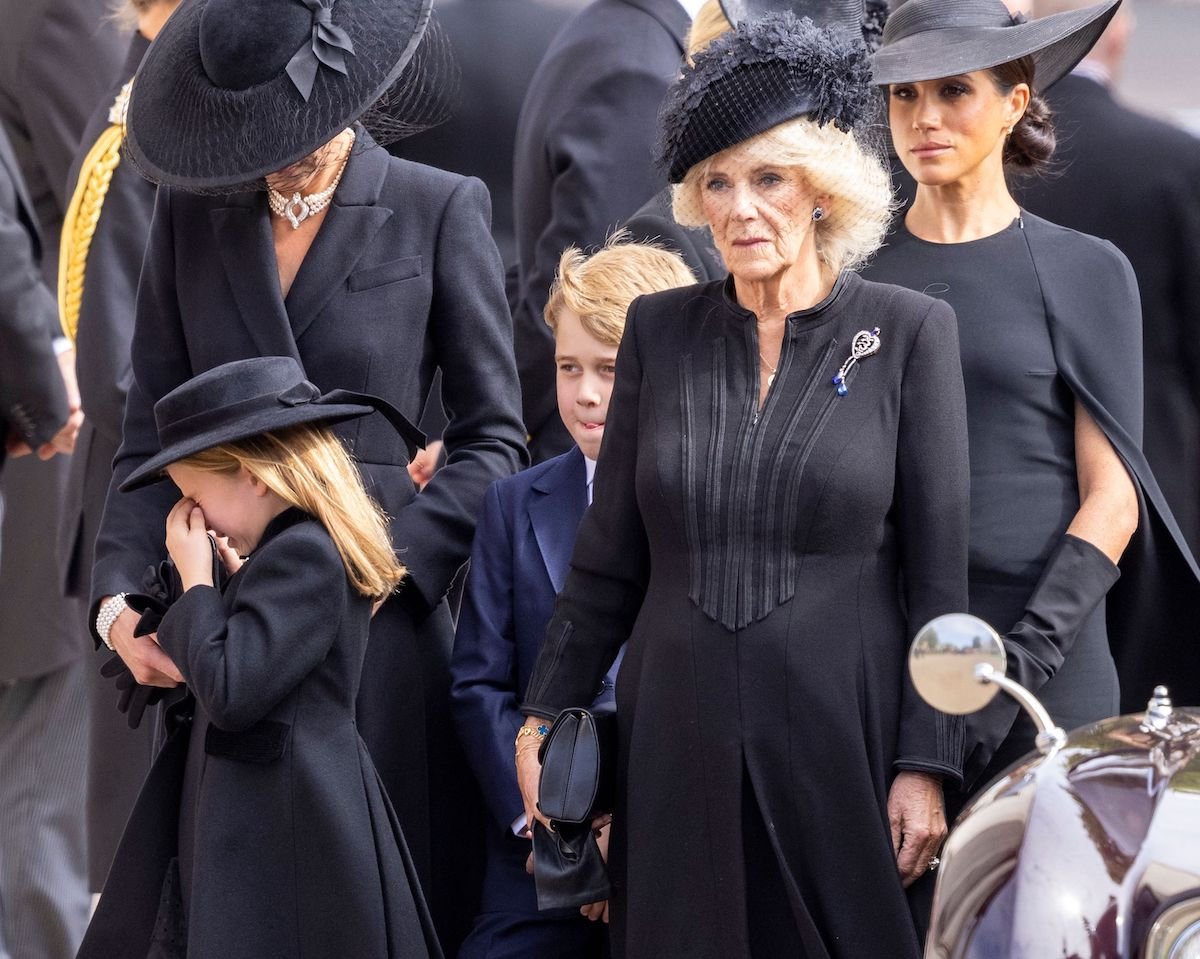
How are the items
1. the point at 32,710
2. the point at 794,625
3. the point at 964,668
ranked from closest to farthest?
the point at 964,668, the point at 794,625, the point at 32,710

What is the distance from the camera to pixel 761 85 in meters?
2.80

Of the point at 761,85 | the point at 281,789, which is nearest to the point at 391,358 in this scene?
the point at 281,789

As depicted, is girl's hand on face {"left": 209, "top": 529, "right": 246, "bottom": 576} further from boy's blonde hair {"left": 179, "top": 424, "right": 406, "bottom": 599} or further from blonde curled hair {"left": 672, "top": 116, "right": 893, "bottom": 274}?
blonde curled hair {"left": 672, "top": 116, "right": 893, "bottom": 274}

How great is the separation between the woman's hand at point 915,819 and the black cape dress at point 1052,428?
346 mm

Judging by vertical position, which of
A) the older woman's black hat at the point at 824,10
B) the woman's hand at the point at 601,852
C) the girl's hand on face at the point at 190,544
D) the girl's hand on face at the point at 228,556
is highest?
the older woman's black hat at the point at 824,10

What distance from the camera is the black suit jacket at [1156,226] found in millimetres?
3812

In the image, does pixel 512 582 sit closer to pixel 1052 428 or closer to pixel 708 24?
pixel 1052 428

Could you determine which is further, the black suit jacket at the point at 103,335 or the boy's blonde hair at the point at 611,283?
the black suit jacket at the point at 103,335

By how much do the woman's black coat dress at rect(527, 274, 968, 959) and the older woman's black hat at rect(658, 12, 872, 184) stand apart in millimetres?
270

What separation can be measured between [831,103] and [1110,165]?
1.27 m

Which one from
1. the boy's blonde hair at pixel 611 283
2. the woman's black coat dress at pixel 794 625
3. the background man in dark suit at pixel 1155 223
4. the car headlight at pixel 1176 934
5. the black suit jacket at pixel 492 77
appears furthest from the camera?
the black suit jacket at pixel 492 77

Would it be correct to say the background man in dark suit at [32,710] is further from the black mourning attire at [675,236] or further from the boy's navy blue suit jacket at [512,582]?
the boy's navy blue suit jacket at [512,582]

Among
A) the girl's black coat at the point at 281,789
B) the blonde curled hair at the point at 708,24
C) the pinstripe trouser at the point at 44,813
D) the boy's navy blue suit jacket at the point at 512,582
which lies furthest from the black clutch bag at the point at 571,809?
the pinstripe trouser at the point at 44,813

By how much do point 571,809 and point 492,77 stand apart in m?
2.74
